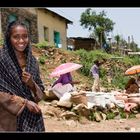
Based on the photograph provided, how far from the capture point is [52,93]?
22.6 ft

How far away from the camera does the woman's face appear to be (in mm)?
2209

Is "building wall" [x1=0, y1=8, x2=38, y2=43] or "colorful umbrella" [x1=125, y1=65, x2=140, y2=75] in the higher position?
"building wall" [x1=0, y1=8, x2=38, y2=43]

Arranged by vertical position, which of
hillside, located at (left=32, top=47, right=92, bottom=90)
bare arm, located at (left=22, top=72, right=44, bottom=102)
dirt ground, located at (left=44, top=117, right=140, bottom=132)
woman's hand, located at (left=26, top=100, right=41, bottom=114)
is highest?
bare arm, located at (left=22, top=72, right=44, bottom=102)

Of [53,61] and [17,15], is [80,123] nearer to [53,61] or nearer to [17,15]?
[17,15]

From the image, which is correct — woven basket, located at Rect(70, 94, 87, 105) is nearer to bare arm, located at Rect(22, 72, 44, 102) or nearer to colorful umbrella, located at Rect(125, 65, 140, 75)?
colorful umbrella, located at Rect(125, 65, 140, 75)

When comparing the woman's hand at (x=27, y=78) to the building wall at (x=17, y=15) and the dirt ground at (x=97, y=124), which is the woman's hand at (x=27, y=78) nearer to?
the building wall at (x=17, y=15)

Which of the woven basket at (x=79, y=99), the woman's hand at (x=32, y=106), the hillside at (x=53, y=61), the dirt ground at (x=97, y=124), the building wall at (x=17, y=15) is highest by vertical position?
the building wall at (x=17, y=15)

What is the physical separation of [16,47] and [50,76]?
5181 mm

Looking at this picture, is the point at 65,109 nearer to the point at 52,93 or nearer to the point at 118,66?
the point at 52,93

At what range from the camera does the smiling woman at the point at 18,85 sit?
2.18 metres

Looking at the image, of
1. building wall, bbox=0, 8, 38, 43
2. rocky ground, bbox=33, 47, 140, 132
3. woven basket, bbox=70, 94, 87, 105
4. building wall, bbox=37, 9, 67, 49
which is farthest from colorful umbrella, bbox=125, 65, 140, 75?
building wall, bbox=37, 9, 67, 49

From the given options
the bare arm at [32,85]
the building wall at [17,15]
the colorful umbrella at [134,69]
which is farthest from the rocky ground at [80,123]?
the bare arm at [32,85]
